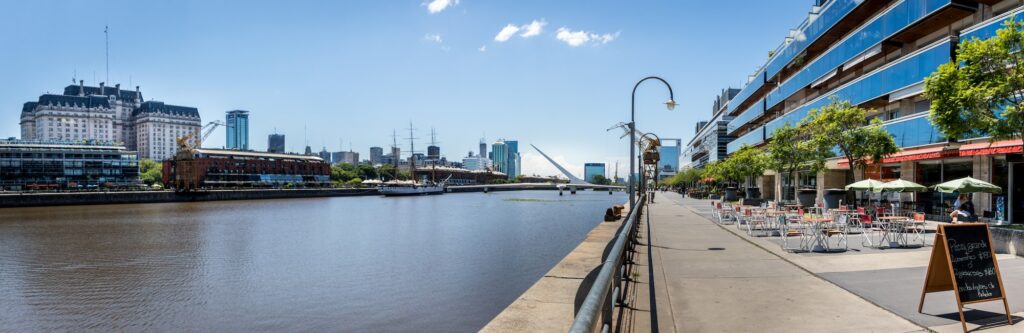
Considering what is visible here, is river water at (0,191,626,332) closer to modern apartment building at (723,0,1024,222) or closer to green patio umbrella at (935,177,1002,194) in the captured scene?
green patio umbrella at (935,177,1002,194)

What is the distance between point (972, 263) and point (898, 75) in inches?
1061

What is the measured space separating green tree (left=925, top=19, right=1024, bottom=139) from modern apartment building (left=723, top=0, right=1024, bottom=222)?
12.6ft

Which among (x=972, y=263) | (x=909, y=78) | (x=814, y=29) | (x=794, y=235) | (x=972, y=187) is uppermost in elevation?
(x=814, y=29)

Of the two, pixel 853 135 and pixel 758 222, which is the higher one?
pixel 853 135

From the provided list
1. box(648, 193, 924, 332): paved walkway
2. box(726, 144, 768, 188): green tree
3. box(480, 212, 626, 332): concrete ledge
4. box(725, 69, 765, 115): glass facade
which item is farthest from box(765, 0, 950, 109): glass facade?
box(480, 212, 626, 332): concrete ledge

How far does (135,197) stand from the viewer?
103812 millimetres

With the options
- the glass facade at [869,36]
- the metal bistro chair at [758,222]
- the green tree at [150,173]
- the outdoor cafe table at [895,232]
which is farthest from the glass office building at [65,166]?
the outdoor cafe table at [895,232]

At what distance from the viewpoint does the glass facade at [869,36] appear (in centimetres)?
2836

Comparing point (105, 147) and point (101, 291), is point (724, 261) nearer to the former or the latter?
point (101, 291)

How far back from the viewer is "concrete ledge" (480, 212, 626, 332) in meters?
9.72

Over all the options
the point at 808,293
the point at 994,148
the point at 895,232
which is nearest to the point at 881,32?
the point at 994,148

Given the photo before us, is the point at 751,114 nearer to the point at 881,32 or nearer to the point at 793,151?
the point at 793,151

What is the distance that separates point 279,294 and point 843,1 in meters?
40.1

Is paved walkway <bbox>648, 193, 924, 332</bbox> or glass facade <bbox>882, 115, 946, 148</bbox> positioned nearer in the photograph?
paved walkway <bbox>648, 193, 924, 332</bbox>
